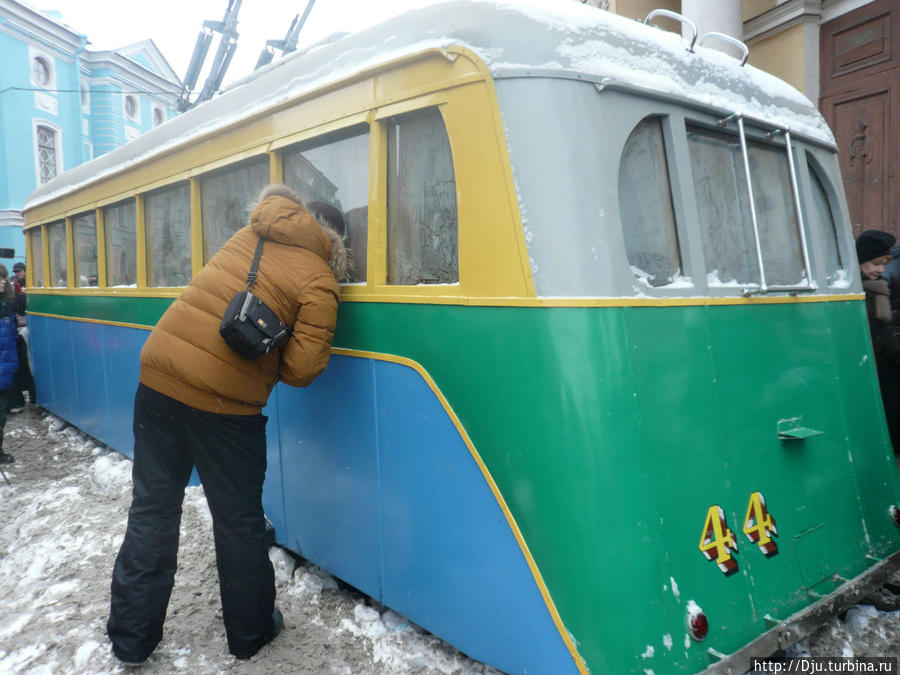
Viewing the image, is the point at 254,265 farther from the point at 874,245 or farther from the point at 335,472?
the point at 874,245

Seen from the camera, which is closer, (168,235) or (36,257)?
(168,235)

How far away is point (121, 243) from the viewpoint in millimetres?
5285

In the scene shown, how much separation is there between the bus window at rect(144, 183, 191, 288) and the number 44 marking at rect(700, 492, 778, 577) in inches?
129

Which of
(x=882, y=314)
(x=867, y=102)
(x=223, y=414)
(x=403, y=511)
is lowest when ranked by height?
(x=403, y=511)

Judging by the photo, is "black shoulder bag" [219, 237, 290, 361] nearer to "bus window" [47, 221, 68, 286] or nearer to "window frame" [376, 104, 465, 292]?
"window frame" [376, 104, 465, 292]

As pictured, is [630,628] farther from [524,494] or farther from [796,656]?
[796,656]

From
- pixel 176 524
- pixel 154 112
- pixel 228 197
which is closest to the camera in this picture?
pixel 176 524

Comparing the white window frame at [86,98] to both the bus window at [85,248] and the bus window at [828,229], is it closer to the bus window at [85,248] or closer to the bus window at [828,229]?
the bus window at [85,248]

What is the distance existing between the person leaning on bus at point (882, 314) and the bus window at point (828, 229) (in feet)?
3.03

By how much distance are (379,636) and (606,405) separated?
5.02 ft

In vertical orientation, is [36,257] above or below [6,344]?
above

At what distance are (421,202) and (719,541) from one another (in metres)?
1.63

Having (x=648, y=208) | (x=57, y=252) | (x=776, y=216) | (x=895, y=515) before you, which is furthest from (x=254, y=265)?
(x=57, y=252)

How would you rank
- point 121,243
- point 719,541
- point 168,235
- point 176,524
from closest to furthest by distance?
point 719,541, point 176,524, point 168,235, point 121,243
